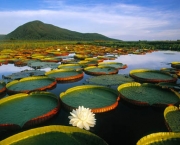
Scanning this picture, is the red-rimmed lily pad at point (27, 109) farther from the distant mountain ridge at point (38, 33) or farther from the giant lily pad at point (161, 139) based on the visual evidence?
the distant mountain ridge at point (38, 33)

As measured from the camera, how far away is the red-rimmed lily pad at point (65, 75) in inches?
277

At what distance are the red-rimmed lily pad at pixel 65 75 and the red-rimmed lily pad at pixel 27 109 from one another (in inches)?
87.2

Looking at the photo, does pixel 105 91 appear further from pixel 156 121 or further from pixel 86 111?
pixel 86 111

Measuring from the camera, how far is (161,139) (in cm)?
266

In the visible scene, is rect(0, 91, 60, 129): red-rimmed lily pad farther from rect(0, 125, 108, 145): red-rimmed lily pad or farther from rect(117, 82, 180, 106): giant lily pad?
Answer: rect(117, 82, 180, 106): giant lily pad

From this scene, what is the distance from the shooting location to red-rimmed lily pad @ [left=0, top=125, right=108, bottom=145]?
2.67 m

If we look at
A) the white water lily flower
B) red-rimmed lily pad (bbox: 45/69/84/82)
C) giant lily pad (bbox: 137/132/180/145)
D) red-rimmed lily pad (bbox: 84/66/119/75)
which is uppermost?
the white water lily flower

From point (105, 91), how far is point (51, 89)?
2.06 metres

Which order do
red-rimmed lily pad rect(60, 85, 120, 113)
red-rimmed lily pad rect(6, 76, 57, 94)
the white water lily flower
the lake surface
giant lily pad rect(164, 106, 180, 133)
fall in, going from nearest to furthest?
the white water lily flower < giant lily pad rect(164, 106, 180, 133) < the lake surface < red-rimmed lily pad rect(60, 85, 120, 113) < red-rimmed lily pad rect(6, 76, 57, 94)

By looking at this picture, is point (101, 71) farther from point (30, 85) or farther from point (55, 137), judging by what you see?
point (55, 137)

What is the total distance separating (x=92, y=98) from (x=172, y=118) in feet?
6.83

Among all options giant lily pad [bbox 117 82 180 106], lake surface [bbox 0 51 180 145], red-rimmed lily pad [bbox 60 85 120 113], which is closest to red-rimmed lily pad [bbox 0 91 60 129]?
lake surface [bbox 0 51 180 145]

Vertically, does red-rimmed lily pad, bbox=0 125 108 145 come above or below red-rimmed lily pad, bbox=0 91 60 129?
above

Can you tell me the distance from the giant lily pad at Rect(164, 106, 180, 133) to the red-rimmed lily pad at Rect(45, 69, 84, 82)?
4.34 meters
